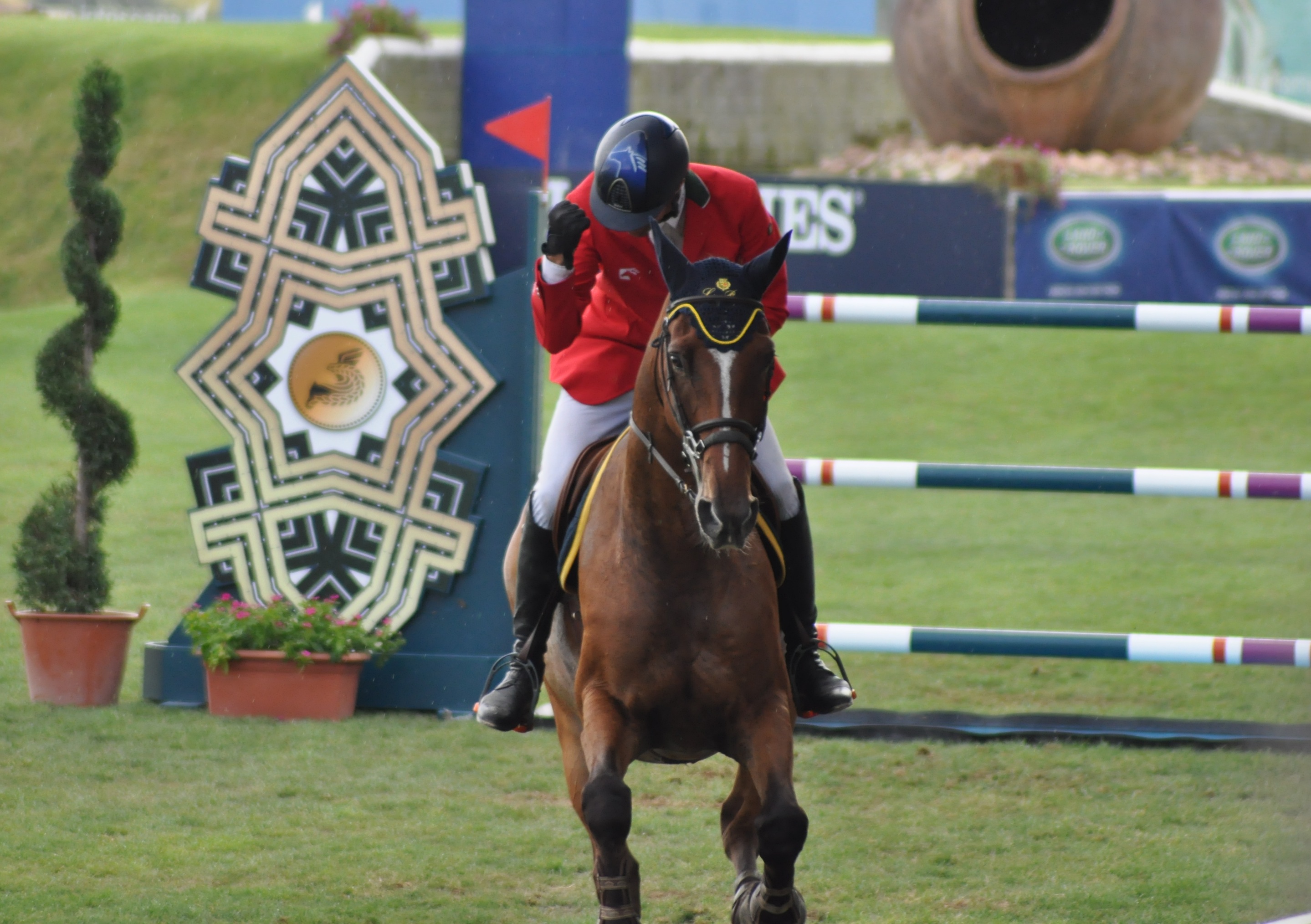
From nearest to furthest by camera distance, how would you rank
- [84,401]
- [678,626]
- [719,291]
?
[719,291] → [678,626] → [84,401]

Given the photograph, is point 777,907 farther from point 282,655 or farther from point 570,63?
point 570,63

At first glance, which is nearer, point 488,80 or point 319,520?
point 319,520

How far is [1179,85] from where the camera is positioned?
60.4ft

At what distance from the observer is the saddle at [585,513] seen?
12.3 ft

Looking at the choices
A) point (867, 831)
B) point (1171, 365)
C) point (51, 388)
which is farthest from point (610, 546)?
point (1171, 365)

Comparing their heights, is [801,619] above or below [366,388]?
below

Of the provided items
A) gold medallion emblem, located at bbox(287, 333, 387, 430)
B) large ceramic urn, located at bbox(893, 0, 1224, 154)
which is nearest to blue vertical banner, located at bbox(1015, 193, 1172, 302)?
large ceramic urn, located at bbox(893, 0, 1224, 154)

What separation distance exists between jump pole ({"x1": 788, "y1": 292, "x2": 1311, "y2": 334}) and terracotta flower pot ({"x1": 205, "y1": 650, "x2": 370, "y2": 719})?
2.41 metres

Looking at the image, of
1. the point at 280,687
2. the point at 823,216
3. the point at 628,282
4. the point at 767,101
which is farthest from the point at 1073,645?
the point at 767,101

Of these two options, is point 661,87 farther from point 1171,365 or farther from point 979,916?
point 979,916

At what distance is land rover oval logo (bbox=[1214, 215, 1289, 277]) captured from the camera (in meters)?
12.7

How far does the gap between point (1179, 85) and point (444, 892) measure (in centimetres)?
1671

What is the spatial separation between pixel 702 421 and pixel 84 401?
13.9 feet

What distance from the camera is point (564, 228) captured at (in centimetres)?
350
